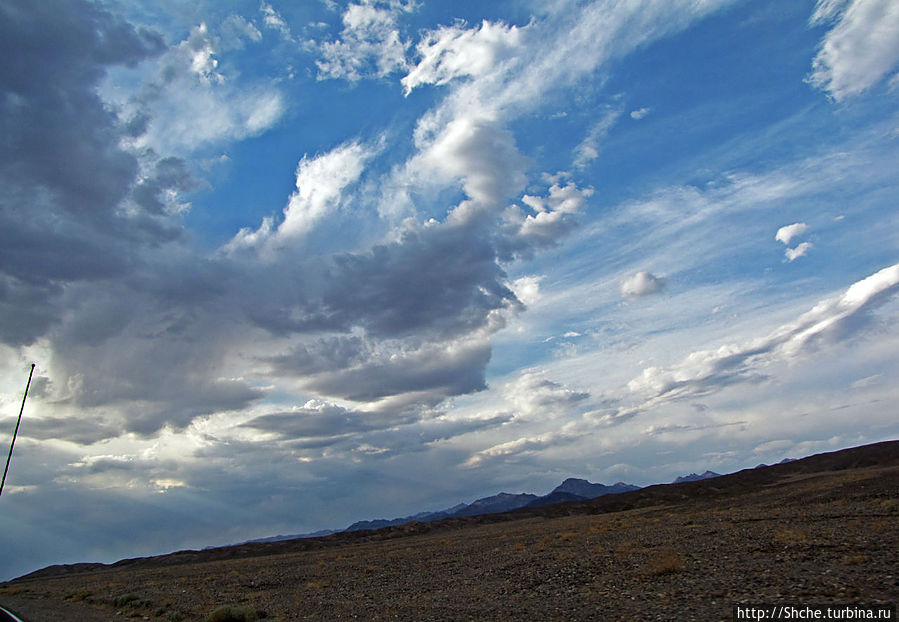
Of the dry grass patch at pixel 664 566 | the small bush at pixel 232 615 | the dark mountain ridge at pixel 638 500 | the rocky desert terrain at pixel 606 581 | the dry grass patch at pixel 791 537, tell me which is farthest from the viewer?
the dark mountain ridge at pixel 638 500

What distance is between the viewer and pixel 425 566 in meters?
37.8

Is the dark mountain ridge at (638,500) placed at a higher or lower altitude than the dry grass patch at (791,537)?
higher

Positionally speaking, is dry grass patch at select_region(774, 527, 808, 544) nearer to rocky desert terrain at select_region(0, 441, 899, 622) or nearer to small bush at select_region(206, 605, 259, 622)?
rocky desert terrain at select_region(0, 441, 899, 622)

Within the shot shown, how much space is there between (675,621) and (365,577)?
26700 mm

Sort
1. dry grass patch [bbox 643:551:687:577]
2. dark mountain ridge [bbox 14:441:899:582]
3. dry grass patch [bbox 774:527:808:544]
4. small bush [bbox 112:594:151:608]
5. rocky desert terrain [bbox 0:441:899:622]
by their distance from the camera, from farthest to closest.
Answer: dark mountain ridge [bbox 14:441:899:582], small bush [bbox 112:594:151:608], dry grass patch [bbox 774:527:808:544], dry grass patch [bbox 643:551:687:577], rocky desert terrain [bbox 0:441:899:622]

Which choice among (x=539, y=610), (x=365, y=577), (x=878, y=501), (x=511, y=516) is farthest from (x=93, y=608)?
(x=511, y=516)

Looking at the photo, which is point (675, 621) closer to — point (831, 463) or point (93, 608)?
point (93, 608)

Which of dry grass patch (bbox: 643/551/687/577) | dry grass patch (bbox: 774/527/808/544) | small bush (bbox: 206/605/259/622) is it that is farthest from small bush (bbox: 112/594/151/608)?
dry grass patch (bbox: 774/527/808/544)

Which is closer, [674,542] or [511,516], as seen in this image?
[674,542]

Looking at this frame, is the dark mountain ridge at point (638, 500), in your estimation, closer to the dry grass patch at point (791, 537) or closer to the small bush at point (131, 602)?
the small bush at point (131, 602)

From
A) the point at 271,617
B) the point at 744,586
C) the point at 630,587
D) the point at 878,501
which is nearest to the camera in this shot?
the point at 744,586

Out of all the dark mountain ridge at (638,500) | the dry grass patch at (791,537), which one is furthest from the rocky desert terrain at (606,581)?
the dark mountain ridge at (638,500)

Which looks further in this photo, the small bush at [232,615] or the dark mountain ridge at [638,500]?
the dark mountain ridge at [638,500]

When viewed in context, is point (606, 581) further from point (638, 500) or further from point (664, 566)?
point (638, 500)
